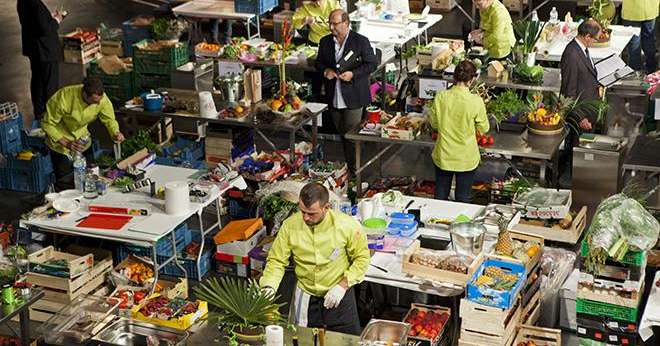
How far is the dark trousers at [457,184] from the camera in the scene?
9656mm

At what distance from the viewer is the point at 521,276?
24.8ft

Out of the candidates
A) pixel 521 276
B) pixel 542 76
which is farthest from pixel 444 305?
pixel 542 76

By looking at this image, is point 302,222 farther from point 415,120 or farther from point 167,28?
point 167,28

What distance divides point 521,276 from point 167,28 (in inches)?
325

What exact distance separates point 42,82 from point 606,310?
7.82 metres

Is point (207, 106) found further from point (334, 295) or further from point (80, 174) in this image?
point (334, 295)

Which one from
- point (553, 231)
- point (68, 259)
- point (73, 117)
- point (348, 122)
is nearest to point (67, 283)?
point (68, 259)

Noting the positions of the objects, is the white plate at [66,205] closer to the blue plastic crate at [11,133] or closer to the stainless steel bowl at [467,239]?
the blue plastic crate at [11,133]

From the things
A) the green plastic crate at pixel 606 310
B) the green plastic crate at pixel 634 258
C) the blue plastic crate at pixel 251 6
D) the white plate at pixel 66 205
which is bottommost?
the green plastic crate at pixel 606 310

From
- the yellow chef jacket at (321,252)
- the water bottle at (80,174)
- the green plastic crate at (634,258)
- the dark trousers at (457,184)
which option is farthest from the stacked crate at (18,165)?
the green plastic crate at (634,258)

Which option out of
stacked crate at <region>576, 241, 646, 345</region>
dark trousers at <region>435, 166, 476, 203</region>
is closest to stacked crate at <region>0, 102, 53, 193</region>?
dark trousers at <region>435, 166, 476, 203</region>

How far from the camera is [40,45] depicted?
1297cm

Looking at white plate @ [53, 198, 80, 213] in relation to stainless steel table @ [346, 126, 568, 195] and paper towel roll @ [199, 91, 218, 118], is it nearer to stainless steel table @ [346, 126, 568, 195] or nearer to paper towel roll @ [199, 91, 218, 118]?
paper towel roll @ [199, 91, 218, 118]

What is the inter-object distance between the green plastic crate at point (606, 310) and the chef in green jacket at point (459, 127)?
2174 mm
